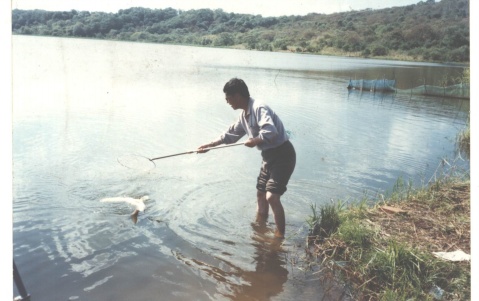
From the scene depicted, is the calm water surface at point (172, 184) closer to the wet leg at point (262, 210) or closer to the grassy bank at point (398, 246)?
the wet leg at point (262, 210)

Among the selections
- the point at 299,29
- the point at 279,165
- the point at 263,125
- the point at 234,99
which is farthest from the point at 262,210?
the point at 299,29

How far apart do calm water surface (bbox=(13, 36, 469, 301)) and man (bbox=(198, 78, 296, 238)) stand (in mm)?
704

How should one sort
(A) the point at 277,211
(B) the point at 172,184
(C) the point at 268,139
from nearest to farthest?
(C) the point at 268,139 < (A) the point at 277,211 < (B) the point at 172,184

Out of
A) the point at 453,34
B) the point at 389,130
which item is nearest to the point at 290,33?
the point at 453,34

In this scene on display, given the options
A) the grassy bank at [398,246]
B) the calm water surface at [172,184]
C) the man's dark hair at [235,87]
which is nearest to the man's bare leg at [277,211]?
the calm water surface at [172,184]

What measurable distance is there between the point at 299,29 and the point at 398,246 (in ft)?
200

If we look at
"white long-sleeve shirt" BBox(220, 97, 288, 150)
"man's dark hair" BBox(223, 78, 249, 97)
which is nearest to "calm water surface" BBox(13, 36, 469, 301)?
"white long-sleeve shirt" BBox(220, 97, 288, 150)

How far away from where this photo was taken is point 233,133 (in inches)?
188

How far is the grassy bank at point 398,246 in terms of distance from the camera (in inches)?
133

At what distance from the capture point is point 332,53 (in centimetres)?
6269

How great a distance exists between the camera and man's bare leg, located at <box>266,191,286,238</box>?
14.6 feet

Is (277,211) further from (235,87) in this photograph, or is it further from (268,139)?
(235,87)

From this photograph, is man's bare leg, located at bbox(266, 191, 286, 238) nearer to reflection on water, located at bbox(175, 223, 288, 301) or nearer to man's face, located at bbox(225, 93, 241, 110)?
reflection on water, located at bbox(175, 223, 288, 301)

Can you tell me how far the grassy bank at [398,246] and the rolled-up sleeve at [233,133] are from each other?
1393 mm
